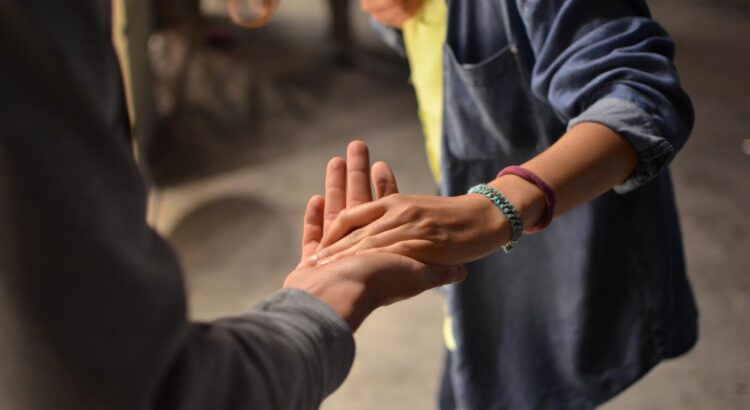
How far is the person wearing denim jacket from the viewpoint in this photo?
28.9 inches

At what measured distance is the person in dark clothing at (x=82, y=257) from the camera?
12.9 inches

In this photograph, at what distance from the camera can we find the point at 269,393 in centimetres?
44

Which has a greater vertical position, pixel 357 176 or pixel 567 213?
pixel 357 176

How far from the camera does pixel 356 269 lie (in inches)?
23.3

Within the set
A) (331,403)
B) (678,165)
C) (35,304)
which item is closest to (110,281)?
(35,304)

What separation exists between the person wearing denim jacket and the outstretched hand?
0.18 meters

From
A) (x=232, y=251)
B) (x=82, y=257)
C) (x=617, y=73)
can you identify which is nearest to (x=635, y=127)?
(x=617, y=73)

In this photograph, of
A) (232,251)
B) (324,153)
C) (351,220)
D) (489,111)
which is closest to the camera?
(351,220)

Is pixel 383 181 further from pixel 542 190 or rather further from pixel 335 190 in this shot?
pixel 542 190

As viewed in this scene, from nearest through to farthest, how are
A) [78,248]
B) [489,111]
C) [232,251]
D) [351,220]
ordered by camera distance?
[78,248] < [351,220] < [489,111] < [232,251]

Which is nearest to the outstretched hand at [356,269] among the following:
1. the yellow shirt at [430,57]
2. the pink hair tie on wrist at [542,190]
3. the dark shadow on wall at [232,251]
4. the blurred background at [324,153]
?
the pink hair tie on wrist at [542,190]

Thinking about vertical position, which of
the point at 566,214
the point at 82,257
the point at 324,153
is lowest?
the point at 324,153

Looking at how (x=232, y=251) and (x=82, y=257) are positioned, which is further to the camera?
(x=232, y=251)

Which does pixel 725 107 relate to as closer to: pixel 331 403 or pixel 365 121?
pixel 365 121
